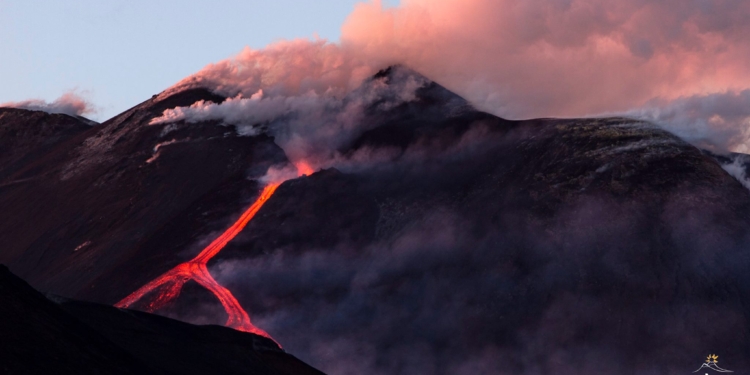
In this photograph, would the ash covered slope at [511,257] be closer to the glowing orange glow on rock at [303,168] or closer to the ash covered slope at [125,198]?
the glowing orange glow on rock at [303,168]

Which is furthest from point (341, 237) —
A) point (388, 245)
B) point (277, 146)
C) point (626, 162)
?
point (626, 162)

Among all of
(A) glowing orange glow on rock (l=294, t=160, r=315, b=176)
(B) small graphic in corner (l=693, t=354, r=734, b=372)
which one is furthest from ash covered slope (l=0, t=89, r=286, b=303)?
(B) small graphic in corner (l=693, t=354, r=734, b=372)

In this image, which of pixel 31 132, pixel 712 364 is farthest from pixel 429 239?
pixel 31 132

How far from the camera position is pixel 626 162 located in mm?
96500

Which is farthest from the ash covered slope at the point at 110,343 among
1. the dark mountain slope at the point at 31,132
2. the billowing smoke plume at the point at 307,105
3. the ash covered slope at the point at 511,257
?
the dark mountain slope at the point at 31,132

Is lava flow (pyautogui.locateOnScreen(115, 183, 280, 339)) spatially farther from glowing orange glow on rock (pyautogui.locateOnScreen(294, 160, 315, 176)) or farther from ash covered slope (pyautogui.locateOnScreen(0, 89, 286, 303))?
glowing orange glow on rock (pyautogui.locateOnScreen(294, 160, 315, 176))

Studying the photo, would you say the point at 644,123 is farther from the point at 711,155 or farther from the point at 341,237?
the point at 341,237

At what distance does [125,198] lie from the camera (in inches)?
4343

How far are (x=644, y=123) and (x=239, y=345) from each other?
4527 centimetres

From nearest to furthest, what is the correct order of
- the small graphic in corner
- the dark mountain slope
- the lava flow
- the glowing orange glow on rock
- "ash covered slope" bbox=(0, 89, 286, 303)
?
the small graphic in corner, the lava flow, "ash covered slope" bbox=(0, 89, 286, 303), the glowing orange glow on rock, the dark mountain slope

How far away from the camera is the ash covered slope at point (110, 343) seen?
161 feet

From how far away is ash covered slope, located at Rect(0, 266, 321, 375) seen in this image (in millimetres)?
49031

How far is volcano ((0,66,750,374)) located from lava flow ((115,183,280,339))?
0.28m

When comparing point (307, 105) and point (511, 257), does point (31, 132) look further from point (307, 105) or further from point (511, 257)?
point (511, 257)
